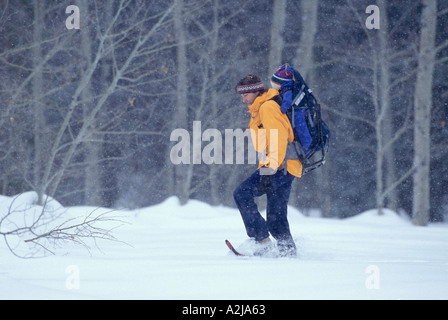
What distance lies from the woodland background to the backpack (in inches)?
275

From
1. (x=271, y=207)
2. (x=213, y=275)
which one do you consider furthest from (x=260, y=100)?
(x=213, y=275)

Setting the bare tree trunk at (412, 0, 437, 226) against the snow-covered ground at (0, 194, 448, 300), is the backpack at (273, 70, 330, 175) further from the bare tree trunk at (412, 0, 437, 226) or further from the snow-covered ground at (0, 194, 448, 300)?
the bare tree trunk at (412, 0, 437, 226)

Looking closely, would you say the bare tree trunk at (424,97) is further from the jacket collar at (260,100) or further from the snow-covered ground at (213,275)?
the jacket collar at (260,100)

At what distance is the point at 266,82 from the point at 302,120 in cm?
990

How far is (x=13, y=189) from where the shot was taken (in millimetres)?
11398

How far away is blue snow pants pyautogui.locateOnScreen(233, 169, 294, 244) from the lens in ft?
14.1

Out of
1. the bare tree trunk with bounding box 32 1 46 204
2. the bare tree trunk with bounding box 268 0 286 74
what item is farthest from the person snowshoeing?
the bare tree trunk with bounding box 268 0 286 74

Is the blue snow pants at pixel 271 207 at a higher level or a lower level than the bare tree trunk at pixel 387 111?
lower

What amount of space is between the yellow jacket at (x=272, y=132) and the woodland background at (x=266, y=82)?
6828mm

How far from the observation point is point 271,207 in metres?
4.33

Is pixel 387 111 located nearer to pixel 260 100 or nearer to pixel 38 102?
pixel 38 102

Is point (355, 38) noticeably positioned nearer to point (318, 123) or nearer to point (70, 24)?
point (70, 24)

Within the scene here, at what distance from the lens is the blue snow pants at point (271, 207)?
14.1ft

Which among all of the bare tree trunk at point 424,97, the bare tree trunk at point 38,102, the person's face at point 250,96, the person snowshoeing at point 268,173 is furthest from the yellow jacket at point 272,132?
the bare tree trunk at point 424,97
